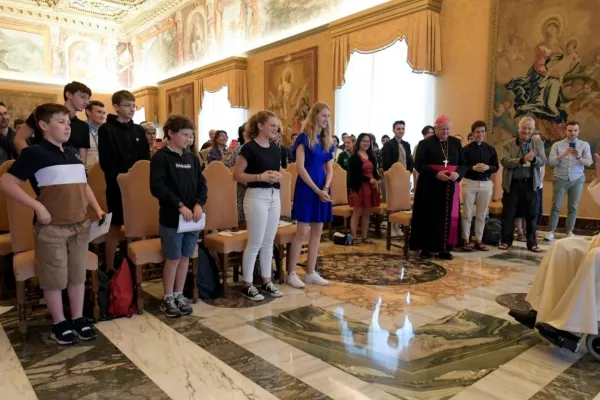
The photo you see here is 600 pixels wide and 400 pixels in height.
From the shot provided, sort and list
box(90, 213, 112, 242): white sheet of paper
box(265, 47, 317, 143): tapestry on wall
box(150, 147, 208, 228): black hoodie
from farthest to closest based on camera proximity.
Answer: box(265, 47, 317, 143): tapestry on wall, box(150, 147, 208, 228): black hoodie, box(90, 213, 112, 242): white sheet of paper

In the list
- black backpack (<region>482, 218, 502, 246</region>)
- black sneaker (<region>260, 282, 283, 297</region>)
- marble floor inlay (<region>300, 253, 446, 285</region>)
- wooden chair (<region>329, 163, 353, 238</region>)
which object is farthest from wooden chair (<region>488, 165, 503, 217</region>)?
black sneaker (<region>260, 282, 283, 297</region>)

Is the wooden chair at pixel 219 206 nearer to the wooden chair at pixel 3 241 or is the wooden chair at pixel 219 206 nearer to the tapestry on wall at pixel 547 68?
the wooden chair at pixel 3 241

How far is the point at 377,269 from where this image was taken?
4.45 metres

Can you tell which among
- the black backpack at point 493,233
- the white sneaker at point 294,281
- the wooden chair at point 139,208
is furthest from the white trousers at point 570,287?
the black backpack at point 493,233

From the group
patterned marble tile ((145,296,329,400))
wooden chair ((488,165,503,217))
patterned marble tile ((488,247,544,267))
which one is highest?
wooden chair ((488,165,503,217))

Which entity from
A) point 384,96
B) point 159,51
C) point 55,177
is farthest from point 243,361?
point 159,51

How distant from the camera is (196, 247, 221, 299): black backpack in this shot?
138 inches

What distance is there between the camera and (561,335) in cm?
247

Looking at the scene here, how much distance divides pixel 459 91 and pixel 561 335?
5757 millimetres

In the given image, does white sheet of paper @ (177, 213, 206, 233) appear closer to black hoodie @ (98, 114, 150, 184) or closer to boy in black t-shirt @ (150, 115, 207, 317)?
boy in black t-shirt @ (150, 115, 207, 317)

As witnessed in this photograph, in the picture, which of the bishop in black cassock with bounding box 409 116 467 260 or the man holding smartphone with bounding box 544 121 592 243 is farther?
the man holding smartphone with bounding box 544 121 592 243

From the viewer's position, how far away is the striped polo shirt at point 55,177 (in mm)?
2492

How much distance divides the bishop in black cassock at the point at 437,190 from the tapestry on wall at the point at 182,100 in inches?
414

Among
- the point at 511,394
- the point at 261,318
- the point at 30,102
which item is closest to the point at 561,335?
the point at 511,394
